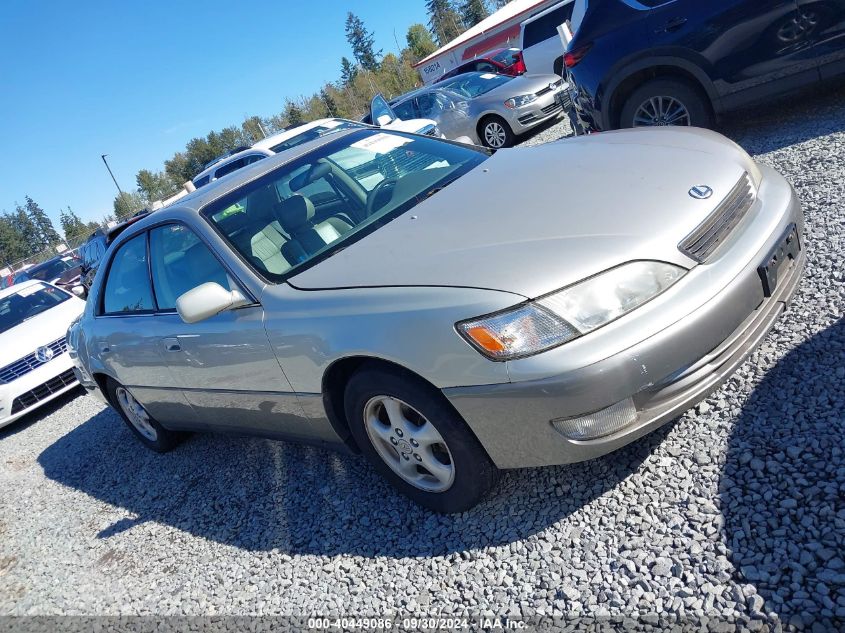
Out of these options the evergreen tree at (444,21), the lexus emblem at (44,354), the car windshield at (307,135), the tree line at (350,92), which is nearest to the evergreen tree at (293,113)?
the tree line at (350,92)

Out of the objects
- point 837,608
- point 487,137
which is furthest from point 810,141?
point 487,137

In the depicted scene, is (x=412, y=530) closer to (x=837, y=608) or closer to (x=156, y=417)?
(x=837, y=608)

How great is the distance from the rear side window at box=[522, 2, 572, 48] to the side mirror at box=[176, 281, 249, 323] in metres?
13.5

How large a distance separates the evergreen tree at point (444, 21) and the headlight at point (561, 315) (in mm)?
74222

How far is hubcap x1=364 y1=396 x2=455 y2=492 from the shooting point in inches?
101

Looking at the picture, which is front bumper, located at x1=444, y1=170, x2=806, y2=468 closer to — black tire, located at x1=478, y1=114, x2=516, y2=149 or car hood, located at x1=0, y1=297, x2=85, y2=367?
car hood, located at x1=0, y1=297, x2=85, y2=367

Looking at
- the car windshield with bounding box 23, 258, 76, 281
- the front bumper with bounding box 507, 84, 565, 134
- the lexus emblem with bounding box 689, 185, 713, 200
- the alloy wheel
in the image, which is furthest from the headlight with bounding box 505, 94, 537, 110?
the car windshield with bounding box 23, 258, 76, 281

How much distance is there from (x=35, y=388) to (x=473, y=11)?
73541 mm

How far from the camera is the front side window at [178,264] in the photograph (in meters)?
3.20

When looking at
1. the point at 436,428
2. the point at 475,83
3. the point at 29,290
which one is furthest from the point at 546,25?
the point at 436,428

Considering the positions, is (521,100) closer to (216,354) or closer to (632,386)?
(216,354)

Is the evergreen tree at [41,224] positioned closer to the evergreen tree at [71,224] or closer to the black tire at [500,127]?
the evergreen tree at [71,224]

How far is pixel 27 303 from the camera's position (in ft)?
28.3

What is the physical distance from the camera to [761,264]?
2.37 meters
